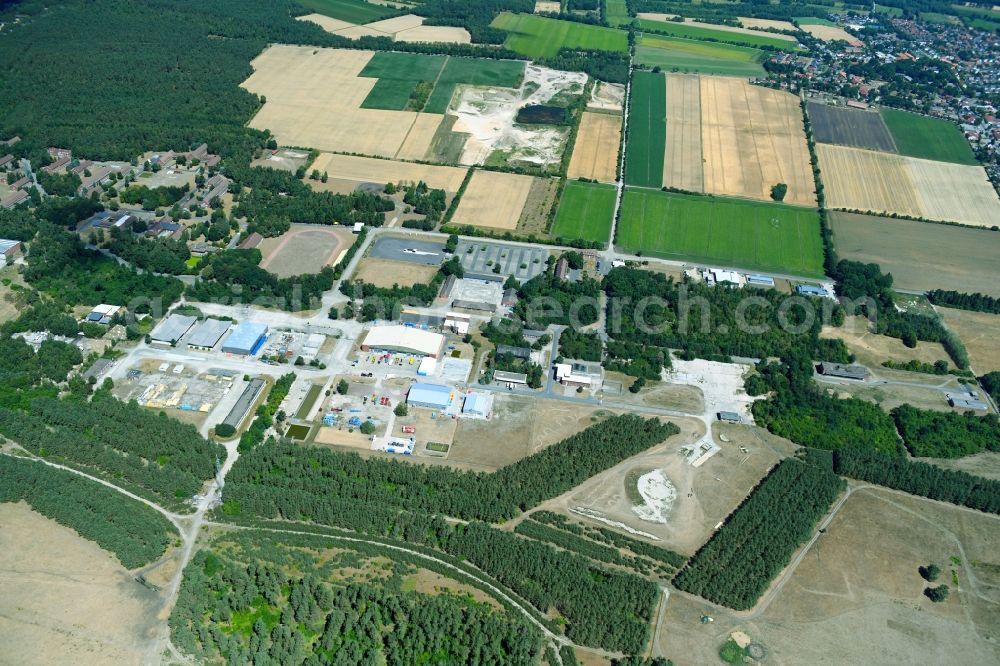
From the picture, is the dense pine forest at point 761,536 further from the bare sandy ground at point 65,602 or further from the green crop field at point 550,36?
the green crop field at point 550,36

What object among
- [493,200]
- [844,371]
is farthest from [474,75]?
[844,371]

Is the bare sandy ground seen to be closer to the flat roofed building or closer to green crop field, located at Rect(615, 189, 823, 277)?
the flat roofed building

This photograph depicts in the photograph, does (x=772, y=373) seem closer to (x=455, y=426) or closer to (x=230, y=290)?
(x=455, y=426)

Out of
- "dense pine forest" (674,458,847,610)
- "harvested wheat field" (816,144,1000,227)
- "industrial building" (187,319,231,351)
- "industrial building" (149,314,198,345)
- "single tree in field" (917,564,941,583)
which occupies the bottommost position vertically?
"single tree in field" (917,564,941,583)

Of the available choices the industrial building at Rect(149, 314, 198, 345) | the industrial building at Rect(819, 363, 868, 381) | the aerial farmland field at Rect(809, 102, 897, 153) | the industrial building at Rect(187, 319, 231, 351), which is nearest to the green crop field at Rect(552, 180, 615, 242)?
the industrial building at Rect(819, 363, 868, 381)

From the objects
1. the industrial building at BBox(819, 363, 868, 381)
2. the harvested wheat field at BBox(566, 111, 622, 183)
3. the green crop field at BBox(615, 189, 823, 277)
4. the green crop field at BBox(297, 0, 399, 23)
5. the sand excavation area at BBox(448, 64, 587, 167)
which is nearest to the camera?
the industrial building at BBox(819, 363, 868, 381)

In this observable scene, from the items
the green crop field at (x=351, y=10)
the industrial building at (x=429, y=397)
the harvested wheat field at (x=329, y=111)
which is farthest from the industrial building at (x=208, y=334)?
the green crop field at (x=351, y=10)
